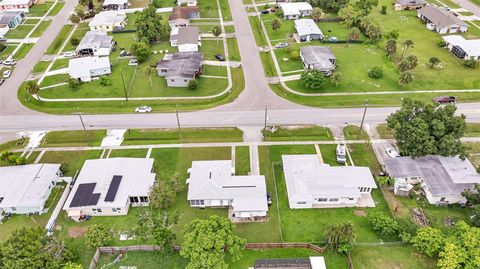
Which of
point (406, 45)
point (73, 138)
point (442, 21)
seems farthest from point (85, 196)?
point (442, 21)

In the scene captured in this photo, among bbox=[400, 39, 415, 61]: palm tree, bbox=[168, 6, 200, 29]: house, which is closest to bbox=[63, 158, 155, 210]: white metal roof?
bbox=[168, 6, 200, 29]: house

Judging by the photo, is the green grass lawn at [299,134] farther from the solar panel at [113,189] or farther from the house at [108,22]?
the house at [108,22]

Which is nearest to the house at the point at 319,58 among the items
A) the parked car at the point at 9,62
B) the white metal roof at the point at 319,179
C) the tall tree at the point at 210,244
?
the white metal roof at the point at 319,179

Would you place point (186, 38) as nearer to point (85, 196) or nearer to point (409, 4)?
point (85, 196)

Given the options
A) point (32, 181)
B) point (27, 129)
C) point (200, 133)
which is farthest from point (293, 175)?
point (27, 129)

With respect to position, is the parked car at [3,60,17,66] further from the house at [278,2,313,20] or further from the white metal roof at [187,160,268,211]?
the house at [278,2,313,20]

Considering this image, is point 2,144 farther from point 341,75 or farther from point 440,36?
point 440,36
